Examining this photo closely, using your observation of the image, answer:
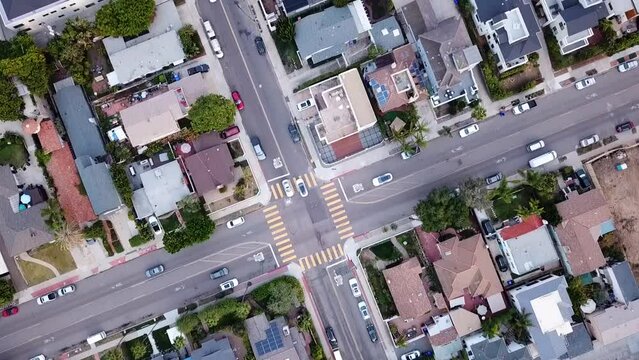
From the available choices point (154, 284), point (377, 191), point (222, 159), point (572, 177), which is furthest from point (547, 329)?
point (154, 284)

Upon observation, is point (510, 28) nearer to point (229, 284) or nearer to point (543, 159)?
point (543, 159)

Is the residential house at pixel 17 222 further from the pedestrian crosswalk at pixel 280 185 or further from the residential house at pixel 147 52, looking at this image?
the pedestrian crosswalk at pixel 280 185

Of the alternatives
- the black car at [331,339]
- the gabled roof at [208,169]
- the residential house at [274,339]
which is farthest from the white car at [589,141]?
the gabled roof at [208,169]

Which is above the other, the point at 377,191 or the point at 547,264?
the point at 377,191

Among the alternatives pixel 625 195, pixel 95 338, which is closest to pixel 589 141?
pixel 625 195

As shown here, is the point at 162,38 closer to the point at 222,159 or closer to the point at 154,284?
the point at 222,159

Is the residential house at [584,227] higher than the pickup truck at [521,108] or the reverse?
the reverse
